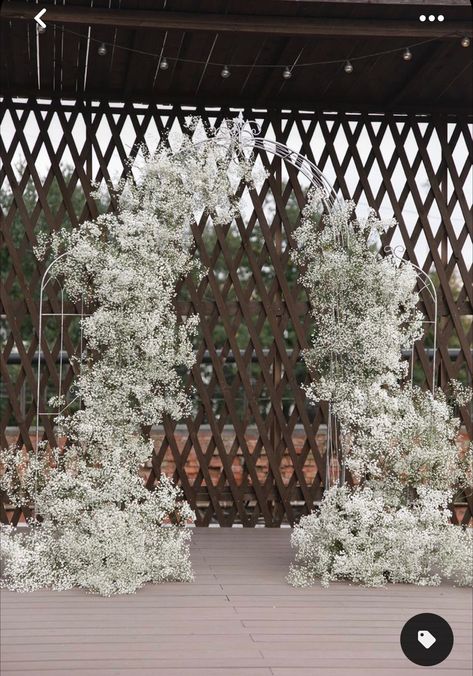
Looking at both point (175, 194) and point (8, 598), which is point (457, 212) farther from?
point (8, 598)

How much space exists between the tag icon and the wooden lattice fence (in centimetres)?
193

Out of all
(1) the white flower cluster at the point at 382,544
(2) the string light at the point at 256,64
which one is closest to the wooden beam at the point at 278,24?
(2) the string light at the point at 256,64

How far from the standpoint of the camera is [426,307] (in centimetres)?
522

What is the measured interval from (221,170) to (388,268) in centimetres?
82

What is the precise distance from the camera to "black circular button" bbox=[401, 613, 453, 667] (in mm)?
2790

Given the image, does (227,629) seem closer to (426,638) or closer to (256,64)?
(426,638)

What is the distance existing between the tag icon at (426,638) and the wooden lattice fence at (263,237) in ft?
6.34

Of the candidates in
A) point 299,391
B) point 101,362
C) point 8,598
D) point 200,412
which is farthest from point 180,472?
point 8,598

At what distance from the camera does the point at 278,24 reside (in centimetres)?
395

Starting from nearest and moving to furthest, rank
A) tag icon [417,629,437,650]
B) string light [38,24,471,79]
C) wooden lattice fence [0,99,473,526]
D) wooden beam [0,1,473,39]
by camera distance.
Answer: tag icon [417,629,437,650] → wooden beam [0,1,473,39] → string light [38,24,471,79] → wooden lattice fence [0,99,473,526]


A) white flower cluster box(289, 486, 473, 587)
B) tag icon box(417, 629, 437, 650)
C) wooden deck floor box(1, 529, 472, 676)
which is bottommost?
tag icon box(417, 629, 437, 650)

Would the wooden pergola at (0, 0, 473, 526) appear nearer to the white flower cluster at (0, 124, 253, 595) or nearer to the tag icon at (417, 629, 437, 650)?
the white flower cluster at (0, 124, 253, 595)

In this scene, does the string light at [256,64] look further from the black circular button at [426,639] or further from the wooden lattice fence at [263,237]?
the black circular button at [426,639]

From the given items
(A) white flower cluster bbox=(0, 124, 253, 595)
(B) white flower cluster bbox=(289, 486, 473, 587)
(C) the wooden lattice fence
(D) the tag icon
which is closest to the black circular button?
(D) the tag icon
